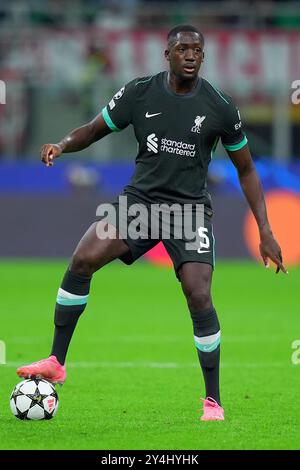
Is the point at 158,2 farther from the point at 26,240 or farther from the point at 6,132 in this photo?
the point at 26,240

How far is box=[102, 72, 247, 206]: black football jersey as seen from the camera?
23.2 feet

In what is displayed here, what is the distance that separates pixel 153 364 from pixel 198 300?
110 inches

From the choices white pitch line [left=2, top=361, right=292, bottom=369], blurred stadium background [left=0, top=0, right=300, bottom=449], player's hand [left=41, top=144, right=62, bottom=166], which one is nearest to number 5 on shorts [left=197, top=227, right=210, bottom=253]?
player's hand [left=41, top=144, right=62, bottom=166]

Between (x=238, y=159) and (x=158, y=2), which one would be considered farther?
(x=158, y=2)

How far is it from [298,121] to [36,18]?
18.9ft

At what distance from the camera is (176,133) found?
23.2 ft

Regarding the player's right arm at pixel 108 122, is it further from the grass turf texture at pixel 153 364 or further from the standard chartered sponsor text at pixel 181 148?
the grass turf texture at pixel 153 364

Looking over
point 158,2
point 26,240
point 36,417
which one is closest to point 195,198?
point 36,417

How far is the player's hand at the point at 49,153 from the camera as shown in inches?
272

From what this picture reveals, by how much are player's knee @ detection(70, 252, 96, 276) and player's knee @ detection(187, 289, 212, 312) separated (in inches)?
25.1

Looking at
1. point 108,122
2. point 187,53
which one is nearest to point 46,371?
point 108,122

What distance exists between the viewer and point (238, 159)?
23.7ft

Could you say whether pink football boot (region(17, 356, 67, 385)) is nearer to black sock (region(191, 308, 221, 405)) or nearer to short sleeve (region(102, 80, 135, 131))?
black sock (region(191, 308, 221, 405))

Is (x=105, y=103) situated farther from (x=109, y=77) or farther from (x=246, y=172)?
(x=246, y=172)
